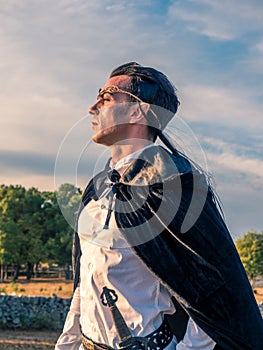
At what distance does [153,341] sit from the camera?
237 cm

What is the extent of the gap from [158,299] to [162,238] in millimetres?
235

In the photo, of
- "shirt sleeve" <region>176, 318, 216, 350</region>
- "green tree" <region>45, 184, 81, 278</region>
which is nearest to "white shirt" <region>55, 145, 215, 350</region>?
"shirt sleeve" <region>176, 318, 216, 350</region>

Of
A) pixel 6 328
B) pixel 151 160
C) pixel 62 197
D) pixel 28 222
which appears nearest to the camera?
pixel 151 160

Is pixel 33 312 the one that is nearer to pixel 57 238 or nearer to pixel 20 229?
pixel 57 238

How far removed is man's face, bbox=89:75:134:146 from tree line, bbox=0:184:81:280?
33.7 m

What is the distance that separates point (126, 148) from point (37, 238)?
115 feet

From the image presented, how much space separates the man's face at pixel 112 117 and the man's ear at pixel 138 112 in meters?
0.02

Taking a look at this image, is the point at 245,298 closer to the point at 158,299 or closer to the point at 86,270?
the point at 158,299

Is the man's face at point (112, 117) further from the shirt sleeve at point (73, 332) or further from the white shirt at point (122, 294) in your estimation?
the shirt sleeve at point (73, 332)

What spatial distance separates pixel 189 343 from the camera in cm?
231

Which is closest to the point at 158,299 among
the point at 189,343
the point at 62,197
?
the point at 189,343

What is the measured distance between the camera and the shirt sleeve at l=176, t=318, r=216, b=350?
2318mm

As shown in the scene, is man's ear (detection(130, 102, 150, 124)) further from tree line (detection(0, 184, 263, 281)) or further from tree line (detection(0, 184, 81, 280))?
tree line (detection(0, 184, 81, 280))

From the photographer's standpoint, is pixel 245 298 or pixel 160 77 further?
pixel 160 77
